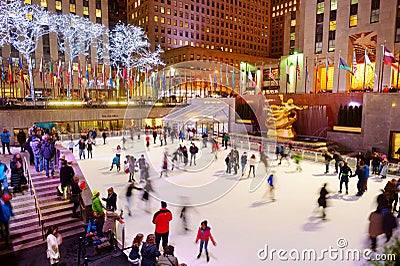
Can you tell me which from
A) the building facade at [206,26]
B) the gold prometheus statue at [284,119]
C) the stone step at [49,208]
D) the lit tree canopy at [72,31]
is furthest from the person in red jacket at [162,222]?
the building facade at [206,26]

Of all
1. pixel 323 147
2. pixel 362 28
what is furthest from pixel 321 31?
pixel 323 147

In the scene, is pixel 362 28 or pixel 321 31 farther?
pixel 321 31

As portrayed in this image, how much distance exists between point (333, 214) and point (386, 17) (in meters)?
32.1

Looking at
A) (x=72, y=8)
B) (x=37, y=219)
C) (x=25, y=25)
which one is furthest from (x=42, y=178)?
(x=72, y=8)

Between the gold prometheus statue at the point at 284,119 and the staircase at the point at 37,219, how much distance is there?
20748mm

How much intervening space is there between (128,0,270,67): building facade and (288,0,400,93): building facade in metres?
37.3

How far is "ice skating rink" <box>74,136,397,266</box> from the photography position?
7340mm

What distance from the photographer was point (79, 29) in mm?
45219

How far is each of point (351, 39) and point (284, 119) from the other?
60.2 ft

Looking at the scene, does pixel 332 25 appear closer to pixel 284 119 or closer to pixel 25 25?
pixel 284 119

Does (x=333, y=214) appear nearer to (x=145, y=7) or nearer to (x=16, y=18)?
(x=16, y=18)

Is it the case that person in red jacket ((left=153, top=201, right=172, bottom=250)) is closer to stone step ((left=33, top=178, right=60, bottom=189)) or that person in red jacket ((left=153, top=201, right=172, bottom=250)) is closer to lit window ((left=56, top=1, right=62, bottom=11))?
stone step ((left=33, top=178, right=60, bottom=189))

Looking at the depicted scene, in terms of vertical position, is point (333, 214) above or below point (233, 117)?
below

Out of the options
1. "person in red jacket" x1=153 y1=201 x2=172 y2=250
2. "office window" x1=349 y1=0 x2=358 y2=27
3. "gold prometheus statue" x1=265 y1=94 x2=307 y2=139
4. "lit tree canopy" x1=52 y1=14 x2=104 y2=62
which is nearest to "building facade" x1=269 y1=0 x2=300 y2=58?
"office window" x1=349 y1=0 x2=358 y2=27
